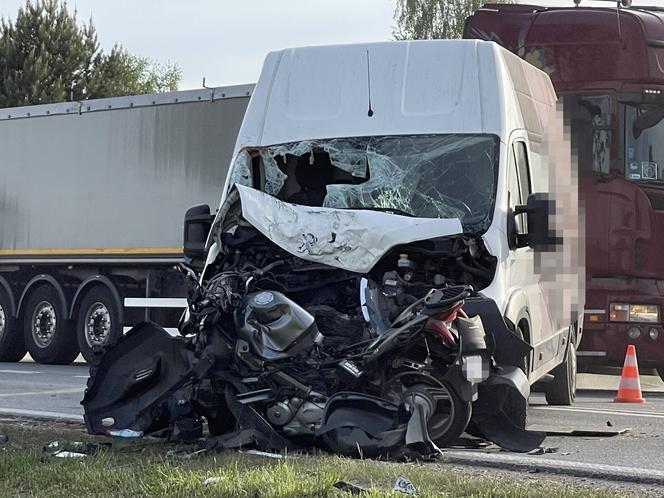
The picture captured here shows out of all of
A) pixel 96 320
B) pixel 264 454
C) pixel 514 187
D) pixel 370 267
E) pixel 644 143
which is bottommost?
pixel 264 454

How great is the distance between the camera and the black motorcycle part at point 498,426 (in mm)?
7801

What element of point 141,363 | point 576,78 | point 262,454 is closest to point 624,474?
point 262,454

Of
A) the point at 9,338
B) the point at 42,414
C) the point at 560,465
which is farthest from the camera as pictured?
the point at 9,338

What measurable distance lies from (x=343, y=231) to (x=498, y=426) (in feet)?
4.94

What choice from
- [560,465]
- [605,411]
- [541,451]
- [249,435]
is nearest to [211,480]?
[249,435]

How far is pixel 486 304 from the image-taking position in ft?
25.6

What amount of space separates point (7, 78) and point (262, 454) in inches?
1459

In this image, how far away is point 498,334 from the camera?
776 centimetres

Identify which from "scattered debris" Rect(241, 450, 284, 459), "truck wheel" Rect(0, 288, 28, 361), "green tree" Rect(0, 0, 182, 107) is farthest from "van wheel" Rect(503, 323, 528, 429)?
"green tree" Rect(0, 0, 182, 107)

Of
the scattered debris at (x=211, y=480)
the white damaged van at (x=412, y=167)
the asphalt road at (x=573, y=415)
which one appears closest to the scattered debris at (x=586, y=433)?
the asphalt road at (x=573, y=415)

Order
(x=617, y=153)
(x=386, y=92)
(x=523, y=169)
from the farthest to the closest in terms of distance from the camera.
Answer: (x=617, y=153)
(x=523, y=169)
(x=386, y=92)

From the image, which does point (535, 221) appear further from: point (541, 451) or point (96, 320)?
point (96, 320)

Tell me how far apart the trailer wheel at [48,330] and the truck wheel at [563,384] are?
26.1 ft

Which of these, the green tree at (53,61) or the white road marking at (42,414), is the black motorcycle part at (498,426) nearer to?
the white road marking at (42,414)
